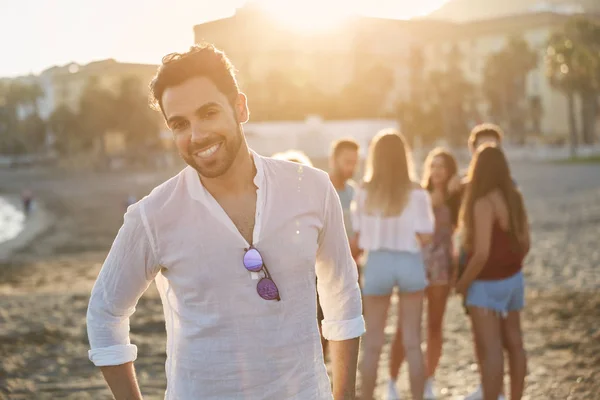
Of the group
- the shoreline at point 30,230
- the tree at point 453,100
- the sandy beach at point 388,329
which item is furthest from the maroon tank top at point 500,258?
the tree at point 453,100

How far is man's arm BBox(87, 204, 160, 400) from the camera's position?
217 cm

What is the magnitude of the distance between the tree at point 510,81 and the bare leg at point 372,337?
229ft

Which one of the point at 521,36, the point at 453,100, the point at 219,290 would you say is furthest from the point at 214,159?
the point at 521,36

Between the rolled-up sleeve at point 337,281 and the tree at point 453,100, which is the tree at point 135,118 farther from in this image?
the rolled-up sleeve at point 337,281

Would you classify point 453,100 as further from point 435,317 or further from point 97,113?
point 435,317

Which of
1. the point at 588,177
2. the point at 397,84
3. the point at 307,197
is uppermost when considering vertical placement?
the point at 397,84

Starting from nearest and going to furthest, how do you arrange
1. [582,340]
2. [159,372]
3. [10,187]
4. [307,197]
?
[307,197] → [159,372] → [582,340] → [10,187]

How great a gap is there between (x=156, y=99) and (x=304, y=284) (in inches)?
26.2

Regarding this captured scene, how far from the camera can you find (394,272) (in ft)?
17.7

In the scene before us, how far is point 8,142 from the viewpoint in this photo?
115 meters

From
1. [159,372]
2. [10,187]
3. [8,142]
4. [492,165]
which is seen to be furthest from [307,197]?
[8,142]

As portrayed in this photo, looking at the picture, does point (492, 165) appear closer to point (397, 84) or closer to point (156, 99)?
point (156, 99)

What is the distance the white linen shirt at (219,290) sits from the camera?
7.00ft

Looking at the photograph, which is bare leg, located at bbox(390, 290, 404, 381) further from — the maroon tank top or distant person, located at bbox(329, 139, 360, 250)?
the maroon tank top
